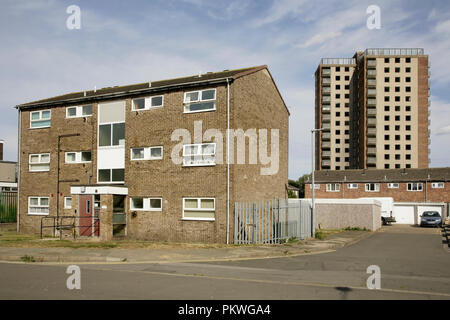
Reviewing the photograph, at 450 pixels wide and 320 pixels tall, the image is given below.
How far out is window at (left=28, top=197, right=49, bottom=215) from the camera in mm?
24234

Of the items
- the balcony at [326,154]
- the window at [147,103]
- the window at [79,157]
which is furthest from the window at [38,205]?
the balcony at [326,154]

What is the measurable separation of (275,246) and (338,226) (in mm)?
17556

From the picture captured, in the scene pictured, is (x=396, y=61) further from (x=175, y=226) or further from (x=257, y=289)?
(x=257, y=289)

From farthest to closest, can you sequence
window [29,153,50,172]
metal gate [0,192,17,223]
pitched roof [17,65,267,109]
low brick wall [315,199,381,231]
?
low brick wall [315,199,381,231] < metal gate [0,192,17,223] < window [29,153,50,172] < pitched roof [17,65,267,109]

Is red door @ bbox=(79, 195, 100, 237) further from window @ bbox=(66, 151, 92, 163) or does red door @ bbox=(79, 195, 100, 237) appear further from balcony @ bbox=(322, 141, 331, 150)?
balcony @ bbox=(322, 141, 331, 150)

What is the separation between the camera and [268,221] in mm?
19812

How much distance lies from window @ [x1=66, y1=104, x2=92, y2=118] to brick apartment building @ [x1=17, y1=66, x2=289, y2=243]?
→ 6 centimetres

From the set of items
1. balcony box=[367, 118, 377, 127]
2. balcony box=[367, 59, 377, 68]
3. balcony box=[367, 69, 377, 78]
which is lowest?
balcony box=[367, 118, 377, 127]

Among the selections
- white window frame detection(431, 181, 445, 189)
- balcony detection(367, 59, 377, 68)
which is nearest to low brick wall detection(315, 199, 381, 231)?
white window frame detection(431, 181, 445, 189)

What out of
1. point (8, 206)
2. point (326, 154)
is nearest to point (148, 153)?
point (8, 206)

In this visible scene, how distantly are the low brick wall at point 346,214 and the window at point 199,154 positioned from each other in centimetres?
1749

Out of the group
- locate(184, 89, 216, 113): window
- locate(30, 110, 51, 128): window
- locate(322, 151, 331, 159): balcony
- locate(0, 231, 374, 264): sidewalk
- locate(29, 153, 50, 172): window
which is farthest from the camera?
locate(322, 151, 331, 159): balcony

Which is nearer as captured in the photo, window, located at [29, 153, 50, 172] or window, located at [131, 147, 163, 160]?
window, located at [131, 147, 163, 160]
